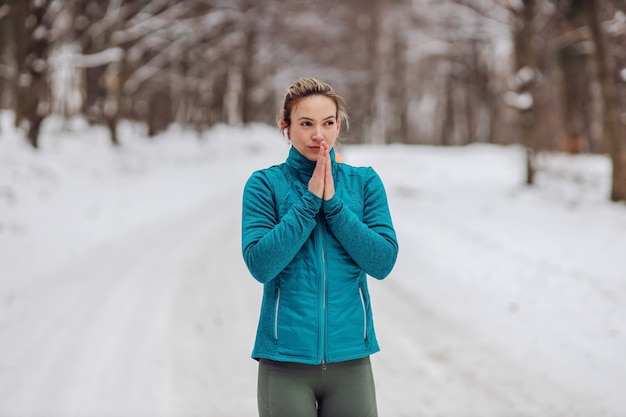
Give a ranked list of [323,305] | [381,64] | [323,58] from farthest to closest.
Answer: [323,58] < [381,64] < [323,305]

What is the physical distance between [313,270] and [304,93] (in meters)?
0.61

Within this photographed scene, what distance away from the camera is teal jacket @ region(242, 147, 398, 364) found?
1.93 metres

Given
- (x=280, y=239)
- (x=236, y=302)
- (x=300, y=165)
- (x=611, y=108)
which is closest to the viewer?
(x=280, y=239)

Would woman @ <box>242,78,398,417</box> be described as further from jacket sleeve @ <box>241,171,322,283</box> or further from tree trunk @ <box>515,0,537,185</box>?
tree trunk @ <box>515,0,537,185</box>

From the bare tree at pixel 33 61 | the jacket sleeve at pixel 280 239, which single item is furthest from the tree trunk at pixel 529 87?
the jacket sleeve at pixel 280 239

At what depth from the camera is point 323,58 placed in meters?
39.2

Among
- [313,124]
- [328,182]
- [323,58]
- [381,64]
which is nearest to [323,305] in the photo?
[328,182]

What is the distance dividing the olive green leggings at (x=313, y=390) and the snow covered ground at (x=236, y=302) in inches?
99.2

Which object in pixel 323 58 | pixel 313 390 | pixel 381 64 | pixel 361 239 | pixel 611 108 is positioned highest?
pixel 323 58

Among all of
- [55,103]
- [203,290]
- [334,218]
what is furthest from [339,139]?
[55,103]

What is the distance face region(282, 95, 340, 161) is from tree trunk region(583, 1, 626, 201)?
37.5 feet

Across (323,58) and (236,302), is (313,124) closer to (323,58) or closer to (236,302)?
(236,302)

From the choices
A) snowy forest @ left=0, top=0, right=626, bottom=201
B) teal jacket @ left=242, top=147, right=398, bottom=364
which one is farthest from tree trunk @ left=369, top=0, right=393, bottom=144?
teal jacket @ left=242, top=147, right=398, bottom=364

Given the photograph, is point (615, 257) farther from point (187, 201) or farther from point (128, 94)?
point (128, 94)
